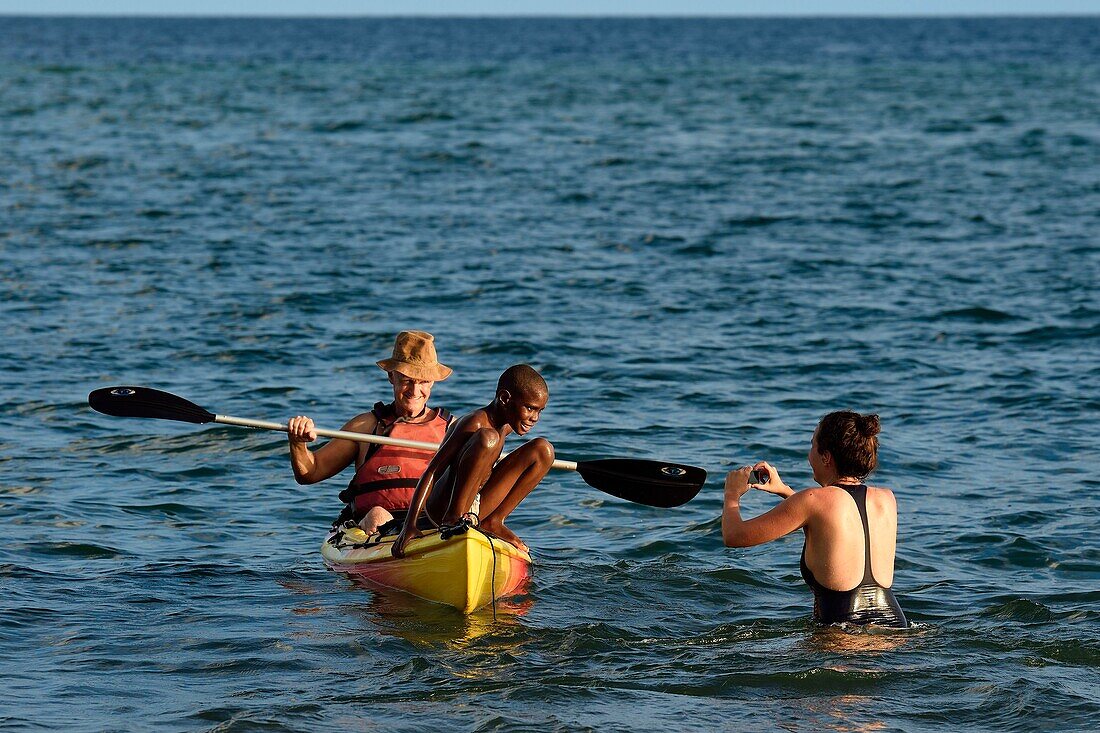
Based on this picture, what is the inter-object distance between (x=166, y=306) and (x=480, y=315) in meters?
3.71

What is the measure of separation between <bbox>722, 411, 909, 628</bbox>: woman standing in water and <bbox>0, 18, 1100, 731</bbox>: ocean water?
0.31 metres

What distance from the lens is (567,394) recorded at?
14.0m

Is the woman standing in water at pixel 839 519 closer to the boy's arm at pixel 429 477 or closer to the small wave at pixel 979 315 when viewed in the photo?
the boy's arm at pixel 429 477

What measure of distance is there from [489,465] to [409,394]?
1.12m

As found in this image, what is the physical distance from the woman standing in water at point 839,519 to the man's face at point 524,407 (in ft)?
3.71

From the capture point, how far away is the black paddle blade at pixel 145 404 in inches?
380

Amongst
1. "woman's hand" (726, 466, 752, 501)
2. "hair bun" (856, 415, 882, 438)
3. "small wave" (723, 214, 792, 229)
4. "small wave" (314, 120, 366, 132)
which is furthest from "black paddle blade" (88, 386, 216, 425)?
"small wave" (314, 120, 366, 132)

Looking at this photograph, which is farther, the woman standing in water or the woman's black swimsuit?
the woman's black swimsuit

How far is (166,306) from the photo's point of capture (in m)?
17.1

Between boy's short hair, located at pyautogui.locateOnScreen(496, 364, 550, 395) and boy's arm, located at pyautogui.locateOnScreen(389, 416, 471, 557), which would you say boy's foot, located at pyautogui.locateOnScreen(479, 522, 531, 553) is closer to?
boy's arm, located at pyautogui.locateOnScreen(389, 416, 471, 557)

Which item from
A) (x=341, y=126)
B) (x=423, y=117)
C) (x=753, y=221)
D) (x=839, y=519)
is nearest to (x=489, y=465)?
(x=839, y=519)

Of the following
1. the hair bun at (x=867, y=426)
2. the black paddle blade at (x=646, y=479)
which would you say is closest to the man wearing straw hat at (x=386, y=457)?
the black paddle blade at (x=646, y=479)

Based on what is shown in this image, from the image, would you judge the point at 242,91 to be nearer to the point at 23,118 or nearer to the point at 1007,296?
the point at 23,118

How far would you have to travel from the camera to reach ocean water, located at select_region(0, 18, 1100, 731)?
7.42 meters
